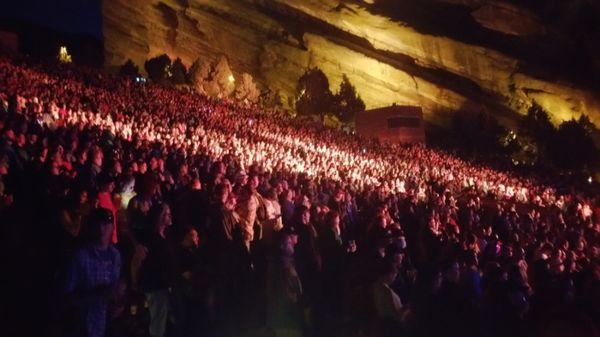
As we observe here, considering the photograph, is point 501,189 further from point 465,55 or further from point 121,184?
point 465,55

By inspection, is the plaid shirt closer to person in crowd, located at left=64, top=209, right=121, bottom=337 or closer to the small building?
person in crowd, located at left=64, top=209, right=121, bottom=337

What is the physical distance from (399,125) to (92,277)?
39.6m

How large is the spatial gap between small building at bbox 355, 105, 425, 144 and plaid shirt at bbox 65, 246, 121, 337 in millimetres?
38241

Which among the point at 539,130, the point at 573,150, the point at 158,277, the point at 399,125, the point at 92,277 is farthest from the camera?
the point at 539,130

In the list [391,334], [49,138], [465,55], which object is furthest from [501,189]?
[465,55]

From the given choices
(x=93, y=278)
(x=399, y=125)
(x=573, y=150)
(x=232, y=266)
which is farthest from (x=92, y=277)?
(x=573, y=150)

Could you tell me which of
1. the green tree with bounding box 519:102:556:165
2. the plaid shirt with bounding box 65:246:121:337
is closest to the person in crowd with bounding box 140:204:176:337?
the plaid shirt with bounding box 65:246:121:337

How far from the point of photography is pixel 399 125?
138 feet

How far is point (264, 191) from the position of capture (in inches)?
400

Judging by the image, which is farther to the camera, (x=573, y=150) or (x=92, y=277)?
(x=573, y=150)

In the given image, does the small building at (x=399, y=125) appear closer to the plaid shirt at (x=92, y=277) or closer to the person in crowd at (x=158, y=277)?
the person in crowd at (x=158, y=277)

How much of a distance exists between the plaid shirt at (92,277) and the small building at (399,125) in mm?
38241

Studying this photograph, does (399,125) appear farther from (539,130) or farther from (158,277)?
(158,277)

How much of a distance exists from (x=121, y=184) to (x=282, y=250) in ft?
9.56
